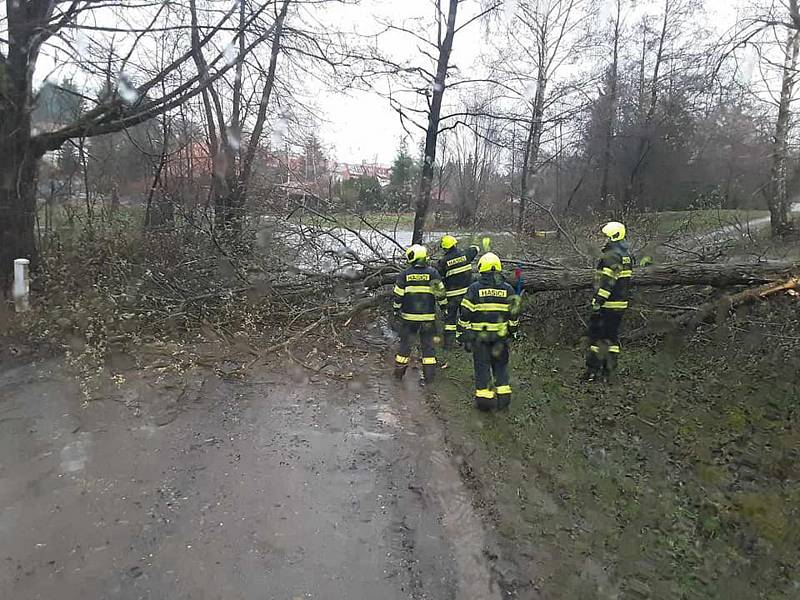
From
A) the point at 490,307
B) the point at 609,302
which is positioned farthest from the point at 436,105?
the point at 490,307

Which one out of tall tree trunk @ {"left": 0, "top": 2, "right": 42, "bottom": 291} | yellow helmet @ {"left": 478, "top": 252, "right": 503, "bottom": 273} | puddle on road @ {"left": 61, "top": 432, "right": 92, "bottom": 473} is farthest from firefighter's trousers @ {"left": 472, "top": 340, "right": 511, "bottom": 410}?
tall tree trunk @ {"left": 0, "top": 2, "right": 42, "bottom": 291}

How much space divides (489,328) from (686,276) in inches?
113

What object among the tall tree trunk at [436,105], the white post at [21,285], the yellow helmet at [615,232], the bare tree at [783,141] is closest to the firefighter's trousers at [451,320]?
the yellow helmet at [615,232]

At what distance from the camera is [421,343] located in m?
6.49

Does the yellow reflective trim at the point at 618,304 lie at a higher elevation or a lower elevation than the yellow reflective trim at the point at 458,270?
lower

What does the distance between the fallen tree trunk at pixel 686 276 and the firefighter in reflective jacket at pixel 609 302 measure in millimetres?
956

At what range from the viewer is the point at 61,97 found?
9.31 meters

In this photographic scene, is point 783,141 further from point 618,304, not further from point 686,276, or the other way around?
point 618,304

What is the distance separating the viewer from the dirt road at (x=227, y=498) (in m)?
3.04

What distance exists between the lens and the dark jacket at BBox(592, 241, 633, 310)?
19.8 feet

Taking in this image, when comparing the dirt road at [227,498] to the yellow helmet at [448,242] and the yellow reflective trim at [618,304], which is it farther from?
the yellow reflective trim at [618,304]

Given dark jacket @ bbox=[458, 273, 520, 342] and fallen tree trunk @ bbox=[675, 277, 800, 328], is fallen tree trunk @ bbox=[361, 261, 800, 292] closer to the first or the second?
fallen tree trunk @ bbox=[675, 277, 800, 328]

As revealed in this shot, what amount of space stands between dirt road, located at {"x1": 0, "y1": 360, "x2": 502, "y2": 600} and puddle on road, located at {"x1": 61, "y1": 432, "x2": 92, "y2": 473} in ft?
0.05

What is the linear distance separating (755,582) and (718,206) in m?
9.81
